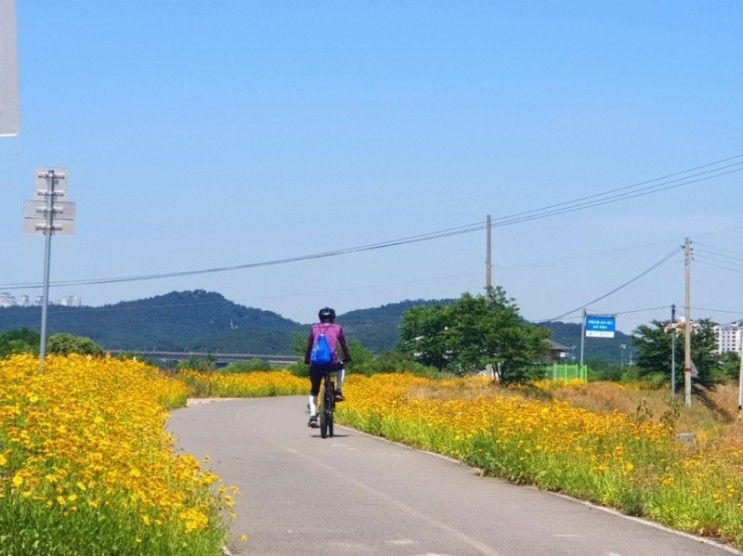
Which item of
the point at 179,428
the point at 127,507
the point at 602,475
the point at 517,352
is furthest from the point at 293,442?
the point at 517,352

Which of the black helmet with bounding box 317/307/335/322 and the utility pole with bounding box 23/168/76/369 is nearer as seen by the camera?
the black helmet with bounding box 317/307/335/322

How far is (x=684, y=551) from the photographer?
407 inches

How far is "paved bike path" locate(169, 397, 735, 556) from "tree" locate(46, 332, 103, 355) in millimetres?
28919

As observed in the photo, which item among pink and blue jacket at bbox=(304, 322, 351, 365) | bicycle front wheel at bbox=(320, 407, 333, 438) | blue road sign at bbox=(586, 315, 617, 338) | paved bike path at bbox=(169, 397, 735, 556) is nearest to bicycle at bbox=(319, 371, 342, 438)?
bicycle front wheel at bbox=(320, 407, 333, 438)

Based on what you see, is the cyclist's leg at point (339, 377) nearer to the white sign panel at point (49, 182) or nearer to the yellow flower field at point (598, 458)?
the yellow flower field at point (598, 458)

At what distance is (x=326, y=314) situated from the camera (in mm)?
21203

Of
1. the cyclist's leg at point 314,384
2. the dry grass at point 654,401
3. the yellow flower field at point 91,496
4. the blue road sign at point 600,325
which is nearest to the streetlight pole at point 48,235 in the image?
the cyclist's leg at point 314,384

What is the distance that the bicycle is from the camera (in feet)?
68.2

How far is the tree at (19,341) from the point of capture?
126 feet

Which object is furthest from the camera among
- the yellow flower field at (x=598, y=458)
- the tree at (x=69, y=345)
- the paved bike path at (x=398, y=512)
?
the tree at (x=69, y=345)

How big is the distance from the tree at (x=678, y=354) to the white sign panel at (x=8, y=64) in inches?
3238

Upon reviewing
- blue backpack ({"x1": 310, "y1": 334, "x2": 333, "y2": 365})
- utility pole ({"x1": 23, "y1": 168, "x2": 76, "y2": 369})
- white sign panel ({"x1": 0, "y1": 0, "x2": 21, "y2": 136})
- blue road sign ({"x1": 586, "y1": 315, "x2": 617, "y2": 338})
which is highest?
blue road sign ({"x1": 586, "y1": 315, "x2": 617, "y2": 338})

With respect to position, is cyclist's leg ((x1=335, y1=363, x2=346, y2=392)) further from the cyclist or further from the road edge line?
the road edge line

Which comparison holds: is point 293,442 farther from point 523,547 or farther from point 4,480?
point 4,480
